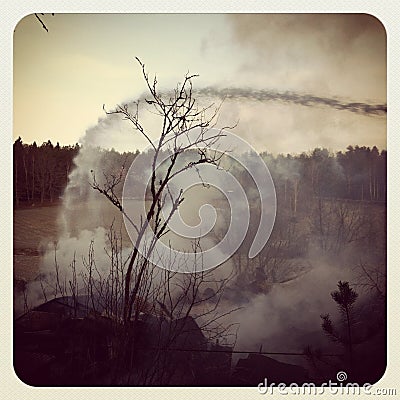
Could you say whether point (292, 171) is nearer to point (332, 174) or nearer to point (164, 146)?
point (332, 174)

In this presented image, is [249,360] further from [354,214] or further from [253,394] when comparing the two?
[354,214]

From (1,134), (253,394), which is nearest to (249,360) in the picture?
(253,394)

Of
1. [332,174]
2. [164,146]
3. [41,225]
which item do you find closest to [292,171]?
[332,174]

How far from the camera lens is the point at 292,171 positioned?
8.32 ft

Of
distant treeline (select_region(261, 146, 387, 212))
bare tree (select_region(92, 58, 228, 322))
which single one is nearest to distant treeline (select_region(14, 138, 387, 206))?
distant treeline (select_region(261, 146, 387, 212))

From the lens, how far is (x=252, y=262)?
8.30ft

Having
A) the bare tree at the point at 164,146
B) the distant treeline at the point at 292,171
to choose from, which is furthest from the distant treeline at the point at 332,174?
the bare tree at the point at 164,146

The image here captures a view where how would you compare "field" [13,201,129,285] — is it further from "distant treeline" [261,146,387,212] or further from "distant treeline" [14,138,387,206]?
"distant treeline" [261,146,387,212]

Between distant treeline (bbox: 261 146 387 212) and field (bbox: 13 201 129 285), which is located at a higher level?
distant treeline (bbox: 261 146 387 212)

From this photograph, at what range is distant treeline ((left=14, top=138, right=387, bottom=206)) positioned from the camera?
2510mm

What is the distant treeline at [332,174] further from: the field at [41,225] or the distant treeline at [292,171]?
the field at [41,225]

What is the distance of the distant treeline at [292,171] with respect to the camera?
251 cm

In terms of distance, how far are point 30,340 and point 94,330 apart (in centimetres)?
29

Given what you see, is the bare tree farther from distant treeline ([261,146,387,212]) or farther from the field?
distant treeline ([261,146,387,212])
